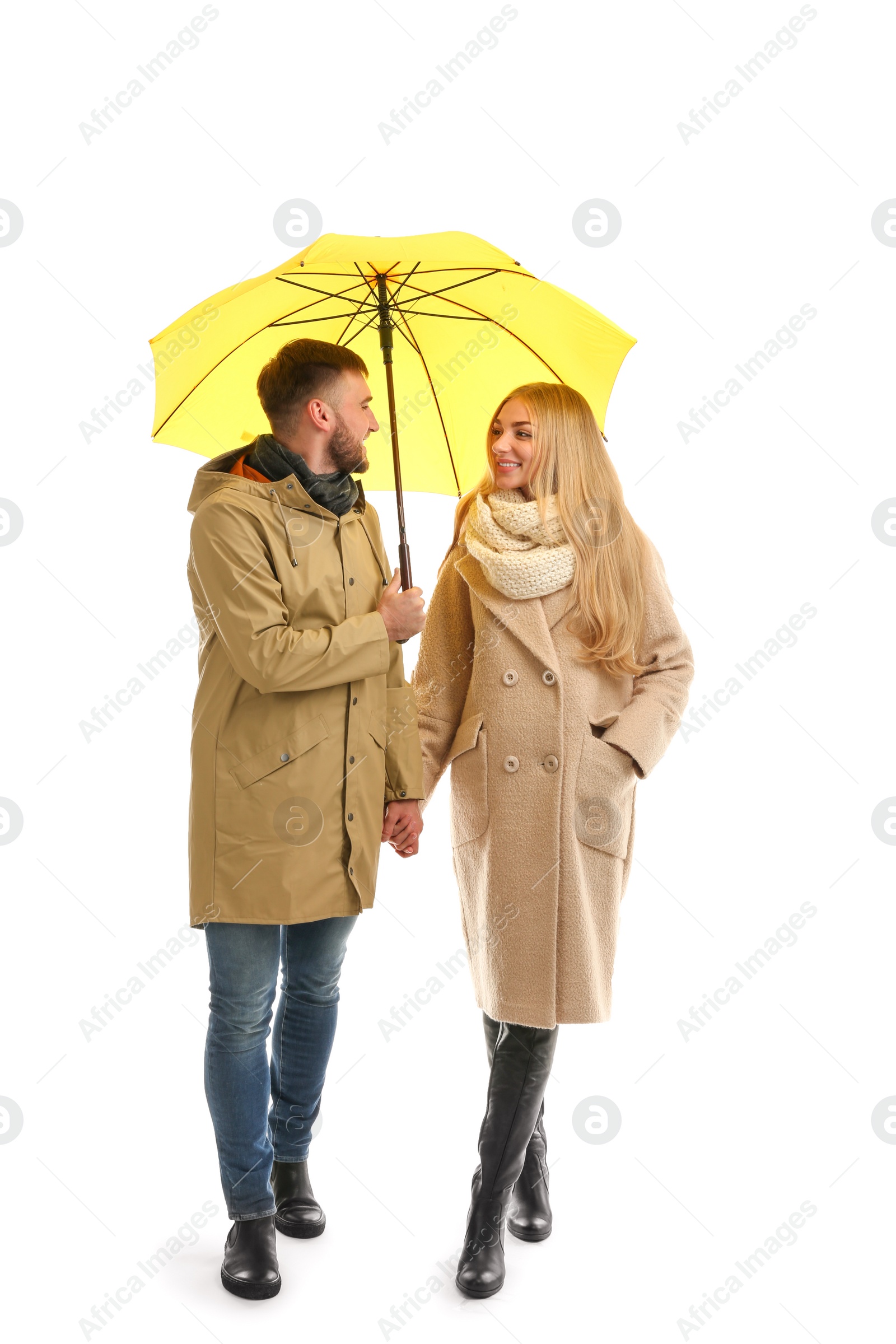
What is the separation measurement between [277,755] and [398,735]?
1.11 feet

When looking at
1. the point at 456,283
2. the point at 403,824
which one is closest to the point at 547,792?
the point at 403,824

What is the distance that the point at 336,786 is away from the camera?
276cm

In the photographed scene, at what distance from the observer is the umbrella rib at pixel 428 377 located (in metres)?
3.04

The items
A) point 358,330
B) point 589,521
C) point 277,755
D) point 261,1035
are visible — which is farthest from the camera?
point 358,330

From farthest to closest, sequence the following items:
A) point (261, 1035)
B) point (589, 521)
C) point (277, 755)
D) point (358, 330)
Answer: point (358, 330) → point (589, 521) → point (261, 1035) → point (277, 755)

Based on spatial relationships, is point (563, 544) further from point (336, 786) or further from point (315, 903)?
point (315, 903)

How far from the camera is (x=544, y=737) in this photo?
9.33ft

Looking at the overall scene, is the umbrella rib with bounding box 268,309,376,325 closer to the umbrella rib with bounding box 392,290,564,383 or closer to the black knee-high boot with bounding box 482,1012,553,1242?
the umbrella rib with bounding box 392,290,564,383

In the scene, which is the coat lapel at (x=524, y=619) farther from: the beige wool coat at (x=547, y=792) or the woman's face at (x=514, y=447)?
the woman's face at (x=514, y=447)

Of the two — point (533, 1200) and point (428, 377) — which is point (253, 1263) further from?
point (428, 377)

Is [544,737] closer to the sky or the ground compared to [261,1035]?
closer to the sky

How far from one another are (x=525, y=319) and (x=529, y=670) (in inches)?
35.0

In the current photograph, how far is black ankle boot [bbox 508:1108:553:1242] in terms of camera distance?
311 centimetres

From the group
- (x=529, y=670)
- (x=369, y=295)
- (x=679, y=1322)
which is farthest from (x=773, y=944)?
(x=369, y=295)
